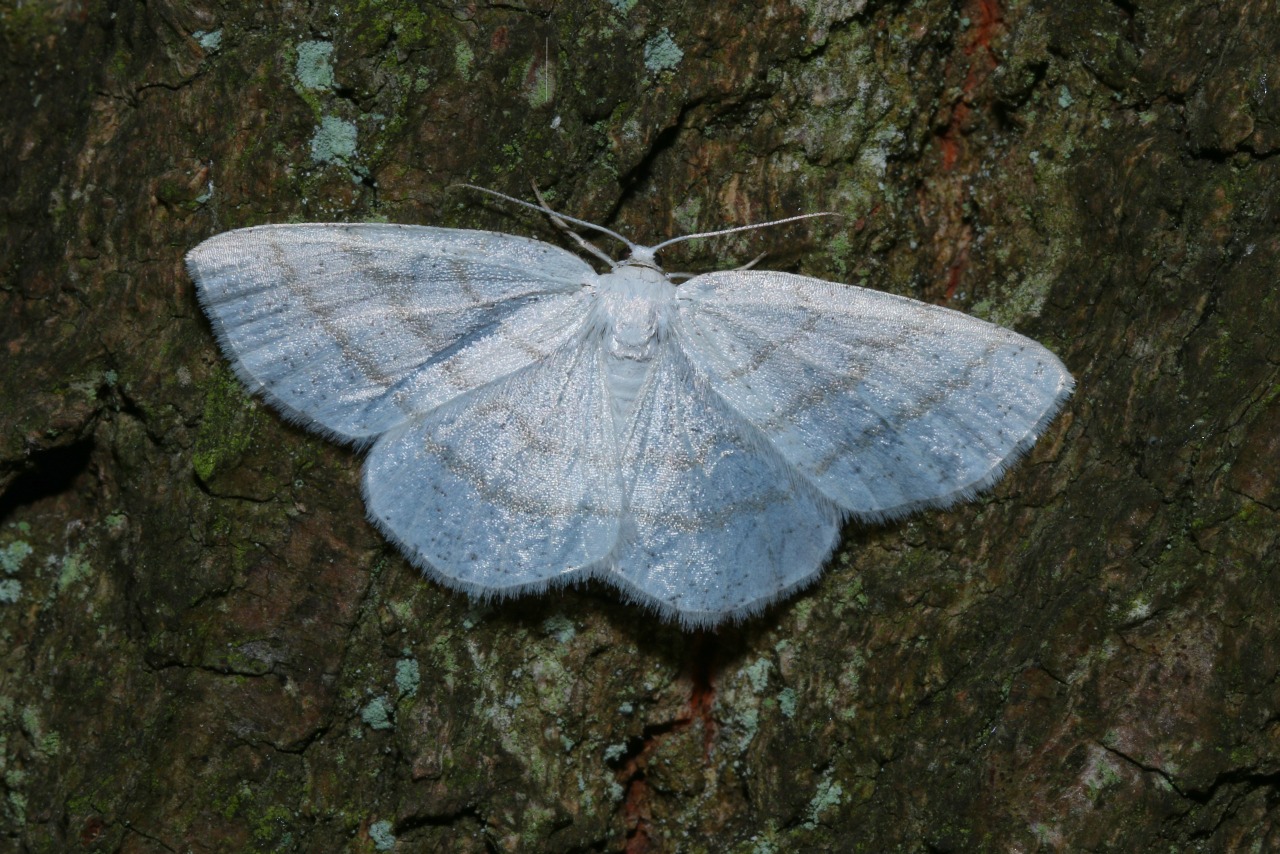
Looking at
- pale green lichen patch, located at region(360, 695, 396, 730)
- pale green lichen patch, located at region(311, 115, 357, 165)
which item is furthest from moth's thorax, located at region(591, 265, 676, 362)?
pale green lichen patch, located at region(360, 695, 396, 730)

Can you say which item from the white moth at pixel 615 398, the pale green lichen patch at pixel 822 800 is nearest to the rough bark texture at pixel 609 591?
the pale green lichen patch at pixel 822 800

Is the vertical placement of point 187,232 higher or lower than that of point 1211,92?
lower

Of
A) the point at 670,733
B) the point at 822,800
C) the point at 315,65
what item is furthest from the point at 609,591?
the point at 315,65

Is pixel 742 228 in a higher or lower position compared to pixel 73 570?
higher

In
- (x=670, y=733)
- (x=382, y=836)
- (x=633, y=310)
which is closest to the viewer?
(x=382, y=836)

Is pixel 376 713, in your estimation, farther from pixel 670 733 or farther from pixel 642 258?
pixel 642 258

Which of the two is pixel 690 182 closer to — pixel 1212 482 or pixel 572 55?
pixel 572 55

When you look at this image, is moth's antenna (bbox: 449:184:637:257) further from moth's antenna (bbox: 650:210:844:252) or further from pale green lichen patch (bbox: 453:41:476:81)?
pale green lichen patch (bbox: 453:41:476:81)

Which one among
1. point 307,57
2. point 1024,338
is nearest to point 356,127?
point 307,57
